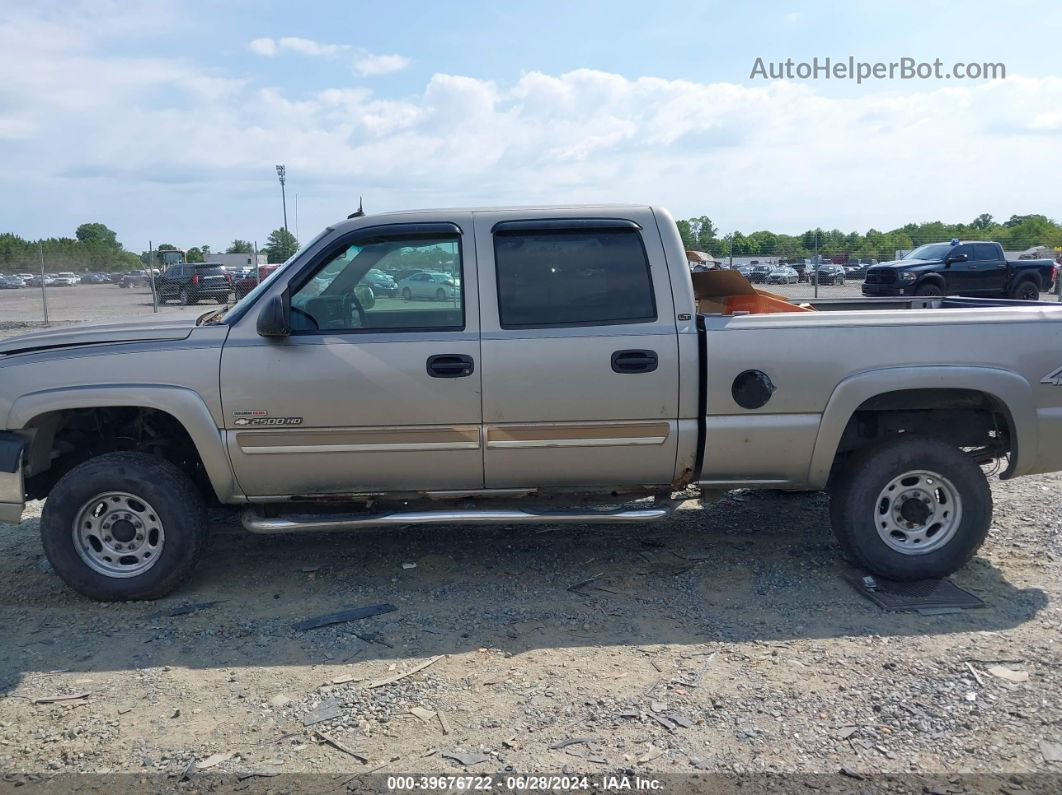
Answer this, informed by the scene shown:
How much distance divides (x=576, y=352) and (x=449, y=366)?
0.65m

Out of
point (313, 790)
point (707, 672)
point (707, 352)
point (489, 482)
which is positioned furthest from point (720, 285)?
point (313, 790)

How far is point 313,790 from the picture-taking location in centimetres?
310

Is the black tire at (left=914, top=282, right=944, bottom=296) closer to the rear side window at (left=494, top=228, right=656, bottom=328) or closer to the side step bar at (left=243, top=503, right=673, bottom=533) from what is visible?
the rear side window at (left=494, top=228, right=656, bottom=328)

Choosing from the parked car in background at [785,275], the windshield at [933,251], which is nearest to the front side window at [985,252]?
the windshield at [933,251]

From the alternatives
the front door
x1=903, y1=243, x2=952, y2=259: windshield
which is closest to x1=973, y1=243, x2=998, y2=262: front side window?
x1=903, y1=243, x2=952, y2=259: windshield

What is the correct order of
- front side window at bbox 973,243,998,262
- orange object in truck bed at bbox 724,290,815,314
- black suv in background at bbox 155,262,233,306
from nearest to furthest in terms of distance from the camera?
1. orange object in truck bed at bbox 724,290,815,314
2. front side window at bbox 973,243,998,262
3. black suv in background at bbox 155,262,233,306

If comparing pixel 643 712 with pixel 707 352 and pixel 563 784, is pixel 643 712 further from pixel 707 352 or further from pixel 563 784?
pixel 707 352

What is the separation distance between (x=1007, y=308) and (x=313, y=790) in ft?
13.5

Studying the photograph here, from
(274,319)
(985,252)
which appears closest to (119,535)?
(274,319)

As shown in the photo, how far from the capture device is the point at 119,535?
4.74 metres

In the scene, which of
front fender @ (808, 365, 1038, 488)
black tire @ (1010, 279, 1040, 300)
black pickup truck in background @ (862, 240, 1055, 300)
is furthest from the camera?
black tire @ (1010, 279, 1040, 300)

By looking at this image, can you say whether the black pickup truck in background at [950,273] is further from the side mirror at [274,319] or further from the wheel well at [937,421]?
the side mirror at [274,319]

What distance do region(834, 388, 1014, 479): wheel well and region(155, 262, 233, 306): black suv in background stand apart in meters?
22.2

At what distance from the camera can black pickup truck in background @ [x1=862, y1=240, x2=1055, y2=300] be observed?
21.1 meters
